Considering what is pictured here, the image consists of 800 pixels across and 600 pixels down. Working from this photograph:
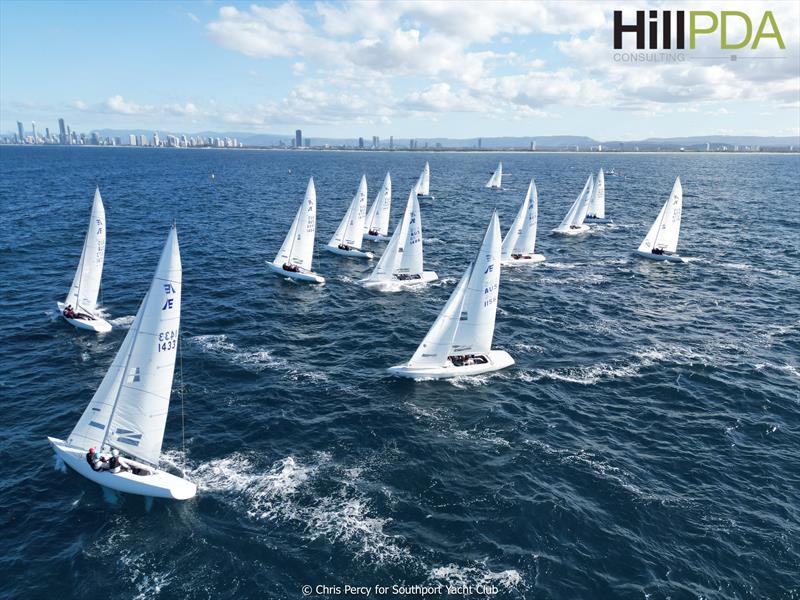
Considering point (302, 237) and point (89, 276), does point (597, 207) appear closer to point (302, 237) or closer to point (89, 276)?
point (302, 237)

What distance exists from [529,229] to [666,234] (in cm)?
2293

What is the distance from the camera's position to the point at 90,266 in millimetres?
48531

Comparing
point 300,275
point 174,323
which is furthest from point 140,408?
point 300,275

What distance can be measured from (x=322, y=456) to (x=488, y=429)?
1169 centimetres

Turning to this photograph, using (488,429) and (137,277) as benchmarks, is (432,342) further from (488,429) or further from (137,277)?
(137,277)

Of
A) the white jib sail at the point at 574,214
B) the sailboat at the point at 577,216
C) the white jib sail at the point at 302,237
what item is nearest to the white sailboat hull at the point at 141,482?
the white jib sail at the point at 302,237

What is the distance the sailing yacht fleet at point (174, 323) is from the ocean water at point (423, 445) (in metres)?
1.62

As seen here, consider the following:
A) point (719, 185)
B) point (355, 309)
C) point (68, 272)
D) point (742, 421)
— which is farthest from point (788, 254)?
point (719, 185)

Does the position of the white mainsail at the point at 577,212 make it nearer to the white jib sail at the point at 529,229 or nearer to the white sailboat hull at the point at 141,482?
the white jib sail at the point at 529,229

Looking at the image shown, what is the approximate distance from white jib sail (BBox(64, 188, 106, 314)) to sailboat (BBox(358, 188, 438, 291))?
96.8 feet

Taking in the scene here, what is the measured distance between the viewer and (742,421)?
36.0 meters

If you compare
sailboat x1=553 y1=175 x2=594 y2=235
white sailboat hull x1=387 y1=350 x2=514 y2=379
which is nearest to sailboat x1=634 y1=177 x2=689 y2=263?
sailboat x1=553 y1=175 x2=594 y2=235

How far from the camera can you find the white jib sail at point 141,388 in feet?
86.4

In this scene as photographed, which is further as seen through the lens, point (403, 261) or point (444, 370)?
point (403, 261)
